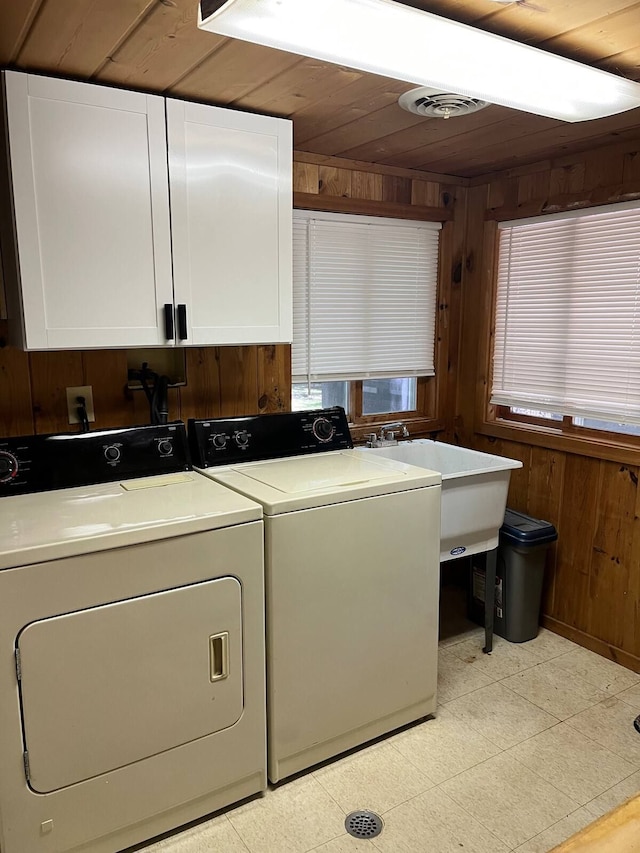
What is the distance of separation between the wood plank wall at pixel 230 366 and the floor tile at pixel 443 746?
4.67 feet

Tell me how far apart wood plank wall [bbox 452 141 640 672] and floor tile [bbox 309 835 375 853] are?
5.02 feet

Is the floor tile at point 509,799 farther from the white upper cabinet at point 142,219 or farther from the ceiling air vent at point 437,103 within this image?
the ceiling air vent at point 437,103

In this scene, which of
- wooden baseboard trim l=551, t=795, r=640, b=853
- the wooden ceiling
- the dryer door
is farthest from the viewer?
the dryer door

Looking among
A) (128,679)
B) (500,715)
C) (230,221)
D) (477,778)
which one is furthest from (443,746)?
(230,221)

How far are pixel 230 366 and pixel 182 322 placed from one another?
0.53 m

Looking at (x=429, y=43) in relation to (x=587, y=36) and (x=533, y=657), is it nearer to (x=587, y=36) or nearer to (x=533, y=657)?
(x=587, y=36)

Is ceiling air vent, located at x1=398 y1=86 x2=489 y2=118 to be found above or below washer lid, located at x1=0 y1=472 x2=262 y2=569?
above

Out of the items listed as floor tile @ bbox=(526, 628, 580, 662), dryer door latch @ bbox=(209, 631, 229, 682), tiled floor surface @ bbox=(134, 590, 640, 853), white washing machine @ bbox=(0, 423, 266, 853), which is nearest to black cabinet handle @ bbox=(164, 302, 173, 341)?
white washing machine @ bbox=(0, 423, 266, 853)

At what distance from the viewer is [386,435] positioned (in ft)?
10.0

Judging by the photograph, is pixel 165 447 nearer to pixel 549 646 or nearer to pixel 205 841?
pixel 205 841

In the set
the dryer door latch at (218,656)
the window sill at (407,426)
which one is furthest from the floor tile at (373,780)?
the window sill at (407,426)

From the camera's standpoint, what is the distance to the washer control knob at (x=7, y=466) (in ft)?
6.35

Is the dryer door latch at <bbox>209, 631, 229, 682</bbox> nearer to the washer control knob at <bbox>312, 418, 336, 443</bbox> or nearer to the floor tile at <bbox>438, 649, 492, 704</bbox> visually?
the washer control knob at <bbox>312, 418, 336, 443</bbox>

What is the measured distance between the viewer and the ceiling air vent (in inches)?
78.6
